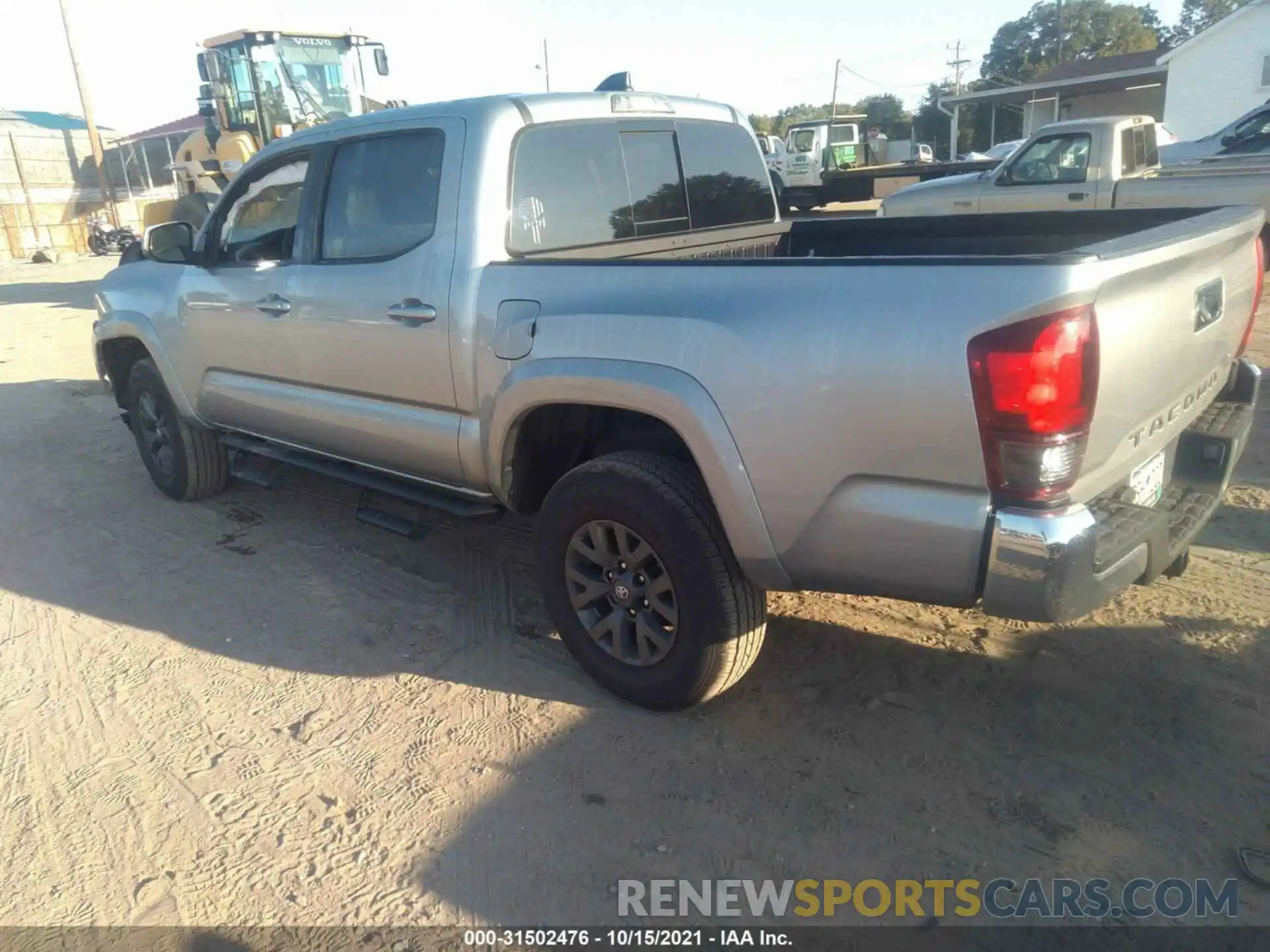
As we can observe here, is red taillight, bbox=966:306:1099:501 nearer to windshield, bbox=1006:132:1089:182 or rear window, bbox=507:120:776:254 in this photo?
rear window, bbox=507:120:776:254

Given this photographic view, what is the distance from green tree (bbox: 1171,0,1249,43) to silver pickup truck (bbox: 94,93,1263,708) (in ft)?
231

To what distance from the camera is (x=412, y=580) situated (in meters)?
4.37

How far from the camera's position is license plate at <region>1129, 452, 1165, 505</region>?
2662mm

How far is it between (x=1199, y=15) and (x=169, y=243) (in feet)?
264

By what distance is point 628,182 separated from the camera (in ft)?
12.6

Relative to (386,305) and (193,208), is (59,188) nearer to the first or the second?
(193,208)

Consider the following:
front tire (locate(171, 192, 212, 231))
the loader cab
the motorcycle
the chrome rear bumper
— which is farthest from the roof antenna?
the motorcycle

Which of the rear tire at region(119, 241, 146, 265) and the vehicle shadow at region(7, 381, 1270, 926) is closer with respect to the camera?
the vehicle shadow at region(7, 381, 1270, 926)

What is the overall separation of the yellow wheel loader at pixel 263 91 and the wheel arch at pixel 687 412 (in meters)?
13.0

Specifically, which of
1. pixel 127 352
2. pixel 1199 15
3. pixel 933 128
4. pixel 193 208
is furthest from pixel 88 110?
pixel 1199 15

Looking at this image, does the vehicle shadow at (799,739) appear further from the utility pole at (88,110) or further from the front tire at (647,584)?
the utility pole at (88,110)

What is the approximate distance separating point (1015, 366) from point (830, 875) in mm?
1422

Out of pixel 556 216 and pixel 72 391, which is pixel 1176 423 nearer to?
pixel 556 216

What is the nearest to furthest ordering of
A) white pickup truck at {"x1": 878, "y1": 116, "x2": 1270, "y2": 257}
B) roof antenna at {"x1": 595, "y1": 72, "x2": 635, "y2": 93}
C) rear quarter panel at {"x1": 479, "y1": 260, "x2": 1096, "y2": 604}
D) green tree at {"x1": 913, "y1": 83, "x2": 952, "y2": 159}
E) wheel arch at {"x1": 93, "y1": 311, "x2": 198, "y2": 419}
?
1. rear quarter panel at {"x1": 479, "y1": 260, "x2": 1096, "y2": 604}
2. roof antenna at {"x1": 595, "y1": 72, "x2": 635, "y2": 93}
3. wheel arch at {"x1": 93, "y1": 311, "x2": 198, "y2": 419}
4. white pickup truck at {"x1": 878, "y1": 116, "x2": 1270, "y2": 257}
5. green tree at {"x1": 913, "y1": 83, "x2": 952, "y2": 159}
